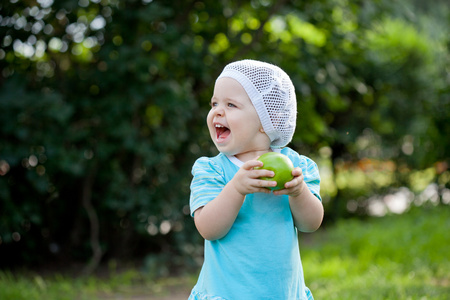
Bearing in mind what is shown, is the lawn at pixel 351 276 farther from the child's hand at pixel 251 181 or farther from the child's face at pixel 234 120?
the child's hand at pixel 251 181

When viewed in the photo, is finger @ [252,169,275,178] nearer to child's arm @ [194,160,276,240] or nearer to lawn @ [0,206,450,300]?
child's arm @ [194,160,276,240]

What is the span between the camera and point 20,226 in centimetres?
451

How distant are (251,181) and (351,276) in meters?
2.98

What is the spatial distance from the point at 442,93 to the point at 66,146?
15.6 feet

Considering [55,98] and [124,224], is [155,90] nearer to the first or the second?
[55,98]

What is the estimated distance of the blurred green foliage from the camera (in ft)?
14.0

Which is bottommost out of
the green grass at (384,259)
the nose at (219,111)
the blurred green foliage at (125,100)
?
the green grass at (384,259)

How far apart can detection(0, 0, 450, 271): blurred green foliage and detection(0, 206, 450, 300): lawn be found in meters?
0.36

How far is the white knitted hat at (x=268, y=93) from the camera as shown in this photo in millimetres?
1818

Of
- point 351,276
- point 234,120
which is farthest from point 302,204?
point 351,276

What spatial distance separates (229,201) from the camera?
1.69 metres

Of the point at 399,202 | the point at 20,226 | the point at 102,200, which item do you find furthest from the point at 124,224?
the point at 399,202

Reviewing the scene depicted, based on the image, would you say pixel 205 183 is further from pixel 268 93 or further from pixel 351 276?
pixel 351 276

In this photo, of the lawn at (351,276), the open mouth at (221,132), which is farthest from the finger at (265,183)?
the lawn at (351,276)
